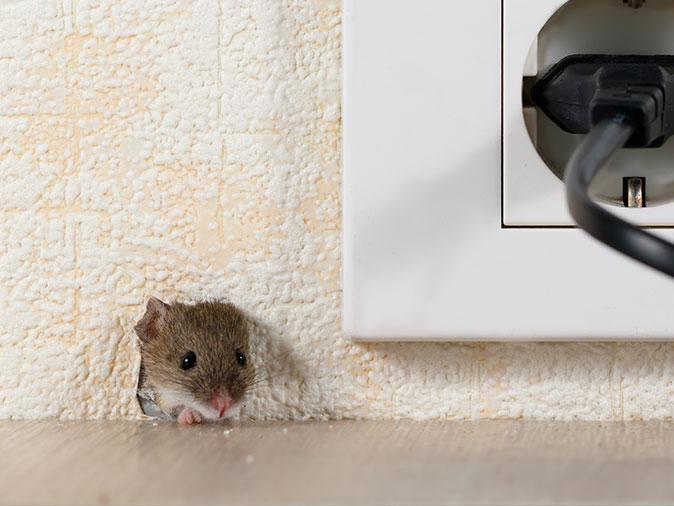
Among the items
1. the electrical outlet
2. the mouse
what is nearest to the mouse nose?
the mouse

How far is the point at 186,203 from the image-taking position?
39 cm

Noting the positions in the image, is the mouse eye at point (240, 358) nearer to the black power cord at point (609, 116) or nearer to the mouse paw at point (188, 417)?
the mouse paw at point (188, 417)

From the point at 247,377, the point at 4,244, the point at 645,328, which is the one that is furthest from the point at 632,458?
the point at 4,244

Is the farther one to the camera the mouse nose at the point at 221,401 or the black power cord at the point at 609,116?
the mouse nose at the point at 221,401

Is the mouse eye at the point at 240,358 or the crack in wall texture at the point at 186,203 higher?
the crack in wall texture at the point at 186,203

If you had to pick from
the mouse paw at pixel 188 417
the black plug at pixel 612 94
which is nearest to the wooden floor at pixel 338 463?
the mouse paw at pixel 188 417

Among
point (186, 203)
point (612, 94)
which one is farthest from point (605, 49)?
point (186, 203)

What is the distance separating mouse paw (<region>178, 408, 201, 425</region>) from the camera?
0.39 metres

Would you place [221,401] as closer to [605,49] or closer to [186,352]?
[186,352]

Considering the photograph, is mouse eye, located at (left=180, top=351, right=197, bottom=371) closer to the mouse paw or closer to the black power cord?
the mouse paw

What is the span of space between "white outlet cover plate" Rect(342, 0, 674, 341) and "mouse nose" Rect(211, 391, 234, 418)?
0.07 metres

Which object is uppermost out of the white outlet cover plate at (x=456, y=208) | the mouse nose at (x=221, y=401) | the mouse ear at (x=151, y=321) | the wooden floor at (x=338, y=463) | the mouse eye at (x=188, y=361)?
the white outlet cover plate at (x=456, y=208)

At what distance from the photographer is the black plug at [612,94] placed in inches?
12.1

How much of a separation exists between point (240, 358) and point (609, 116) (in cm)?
17
